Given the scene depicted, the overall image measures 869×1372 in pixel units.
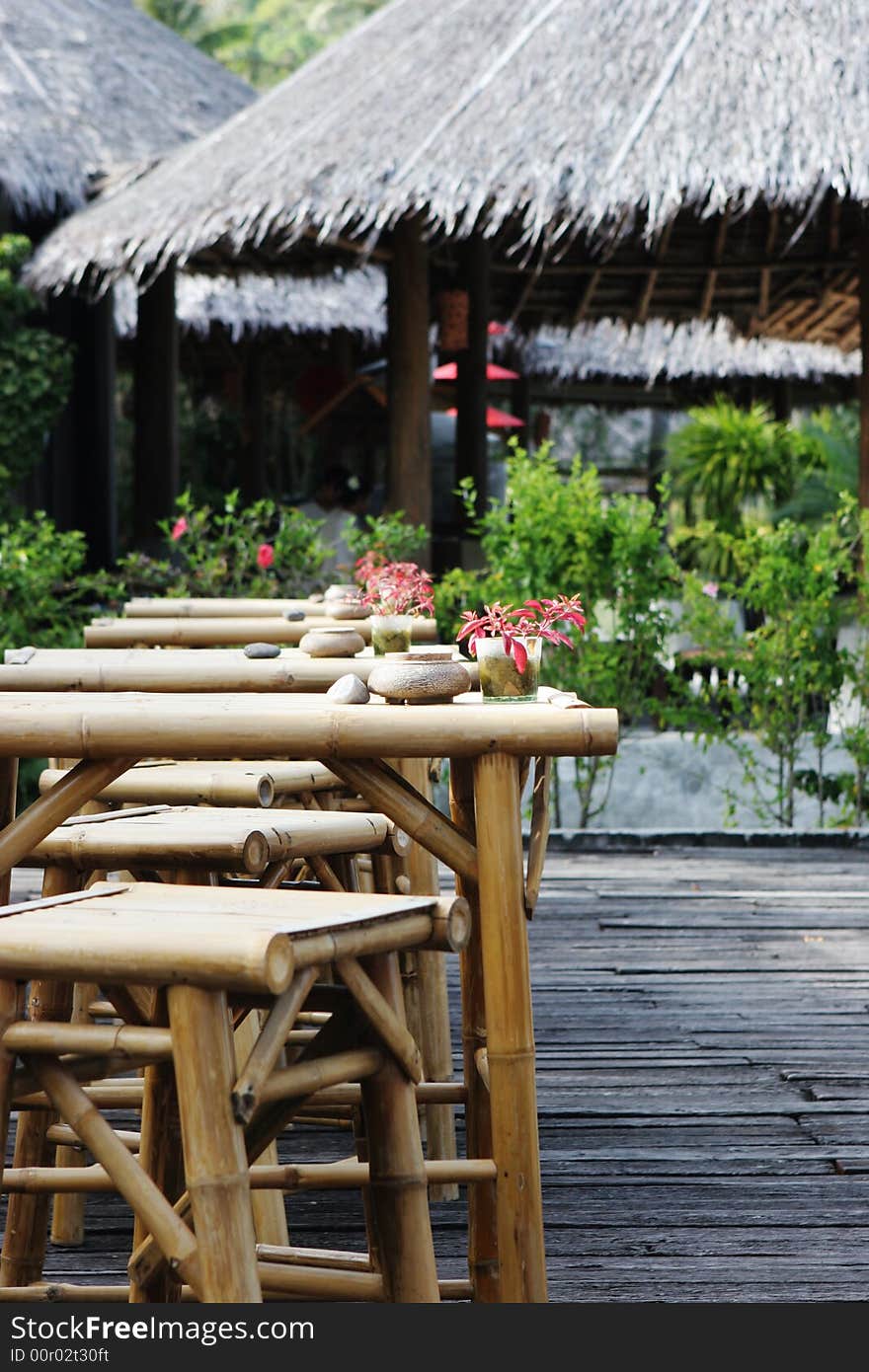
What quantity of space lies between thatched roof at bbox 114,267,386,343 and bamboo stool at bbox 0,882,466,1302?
8.46m

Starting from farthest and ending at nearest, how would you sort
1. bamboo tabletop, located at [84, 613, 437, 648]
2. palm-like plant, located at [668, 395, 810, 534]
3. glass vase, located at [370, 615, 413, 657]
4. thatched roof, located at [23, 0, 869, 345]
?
palm-like plant, located at [668, 395, 810, 534]
thatched roof, located at [23, 0, 869, 345]
bamboo tabletop, located at [84, 613, 437, 648]
glass vase, located at [370, 615, 413, 657]

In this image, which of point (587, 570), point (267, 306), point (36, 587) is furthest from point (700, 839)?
point (267, 306)

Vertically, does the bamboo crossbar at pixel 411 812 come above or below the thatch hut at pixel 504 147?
below

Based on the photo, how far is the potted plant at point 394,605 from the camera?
2574 millimetres

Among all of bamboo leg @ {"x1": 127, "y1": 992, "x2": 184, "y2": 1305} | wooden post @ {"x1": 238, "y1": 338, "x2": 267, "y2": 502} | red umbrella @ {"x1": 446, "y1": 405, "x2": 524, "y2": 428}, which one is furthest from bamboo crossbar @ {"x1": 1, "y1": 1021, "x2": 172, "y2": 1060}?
wooden post @ {"x1": 238, "y1": 338, "x2": 267, "y2": 502}

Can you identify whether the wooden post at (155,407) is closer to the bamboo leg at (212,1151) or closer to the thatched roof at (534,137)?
the thatched roof at (534,137)

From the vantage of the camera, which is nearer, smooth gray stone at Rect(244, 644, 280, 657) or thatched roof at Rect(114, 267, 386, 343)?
smooth gray stone at Rect(244, 644, 280, 657)

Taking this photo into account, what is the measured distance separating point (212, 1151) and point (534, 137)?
Result: 17.3 ft

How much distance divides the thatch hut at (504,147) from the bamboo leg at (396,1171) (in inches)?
185

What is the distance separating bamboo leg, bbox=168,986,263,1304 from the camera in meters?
1.32

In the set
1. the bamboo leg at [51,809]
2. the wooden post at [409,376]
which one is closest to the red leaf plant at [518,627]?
the bamboo leg at [51,809]

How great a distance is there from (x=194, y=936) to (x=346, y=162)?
5281 millimetres

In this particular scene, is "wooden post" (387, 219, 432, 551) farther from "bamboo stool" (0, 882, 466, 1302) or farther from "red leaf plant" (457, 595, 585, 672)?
"bamboo stool" (0, 882, 466, 1302)

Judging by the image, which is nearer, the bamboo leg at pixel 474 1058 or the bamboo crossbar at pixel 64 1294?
the bamboo crossbar at pixel 64 1294
